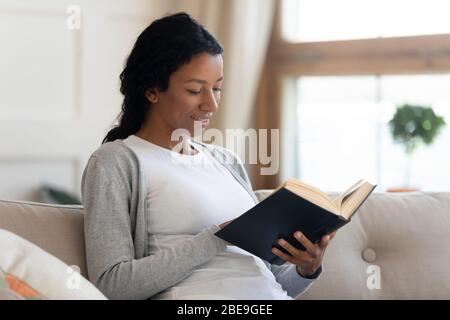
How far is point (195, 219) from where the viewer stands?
163 cm

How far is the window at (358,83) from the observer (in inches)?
125

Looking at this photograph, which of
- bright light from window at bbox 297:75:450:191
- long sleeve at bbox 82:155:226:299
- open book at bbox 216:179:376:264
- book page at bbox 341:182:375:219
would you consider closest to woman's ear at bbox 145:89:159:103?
long sleeve at bbox 82:155:226:299

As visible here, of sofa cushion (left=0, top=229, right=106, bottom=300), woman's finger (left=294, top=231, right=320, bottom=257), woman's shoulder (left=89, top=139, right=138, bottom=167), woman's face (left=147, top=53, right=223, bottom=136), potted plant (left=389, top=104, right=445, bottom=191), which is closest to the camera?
sofa cushion (left=0, top=229, right=106, bottom=300)

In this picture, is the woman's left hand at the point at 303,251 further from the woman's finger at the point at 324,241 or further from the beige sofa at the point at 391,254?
the beige sofa at the point at 391,254

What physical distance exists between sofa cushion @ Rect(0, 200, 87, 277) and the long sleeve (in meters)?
0.09

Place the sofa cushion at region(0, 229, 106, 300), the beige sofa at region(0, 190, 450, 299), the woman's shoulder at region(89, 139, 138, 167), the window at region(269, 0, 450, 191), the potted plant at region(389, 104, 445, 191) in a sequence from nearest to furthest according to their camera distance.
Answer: the sofa cushion at region(0, 229, 106, 300), the woman's shoulder at region(89, 139, 138, 167), the beige sofa at region(0, 190, 450, 299), the potted plant at region(389, 104, 445, 191), the window at region(269, 0, 450, 191)

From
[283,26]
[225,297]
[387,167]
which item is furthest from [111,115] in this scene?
[225,297]

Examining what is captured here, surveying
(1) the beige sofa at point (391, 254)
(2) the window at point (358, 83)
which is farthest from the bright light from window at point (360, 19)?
(1) the beige sofa at point (391, 254)

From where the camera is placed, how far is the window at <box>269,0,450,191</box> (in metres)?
3.18

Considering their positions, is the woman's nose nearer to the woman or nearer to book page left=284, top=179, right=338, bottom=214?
the woman

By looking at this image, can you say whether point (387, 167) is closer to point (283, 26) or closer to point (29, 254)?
point (283, 26)

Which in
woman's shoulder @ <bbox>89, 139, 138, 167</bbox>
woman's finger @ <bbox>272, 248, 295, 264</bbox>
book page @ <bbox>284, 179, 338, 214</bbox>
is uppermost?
woman's shoulder @ <bbox>89, 139, 138, 167</bbox>

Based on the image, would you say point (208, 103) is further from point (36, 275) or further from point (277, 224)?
point (36, 275)

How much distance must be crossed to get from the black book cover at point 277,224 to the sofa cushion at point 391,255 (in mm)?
357
